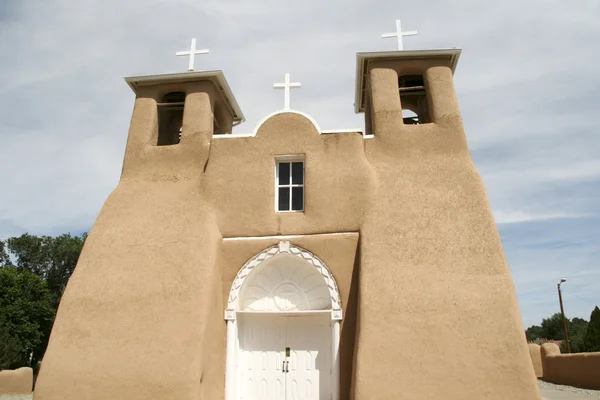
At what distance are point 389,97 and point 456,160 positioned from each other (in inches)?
91.6

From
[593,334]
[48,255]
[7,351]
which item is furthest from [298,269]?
[48,255]

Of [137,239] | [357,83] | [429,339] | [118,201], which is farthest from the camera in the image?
[357,83]

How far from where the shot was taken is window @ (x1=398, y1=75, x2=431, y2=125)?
533 inches

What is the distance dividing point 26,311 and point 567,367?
3050 centimetres

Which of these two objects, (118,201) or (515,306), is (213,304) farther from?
(515,306)

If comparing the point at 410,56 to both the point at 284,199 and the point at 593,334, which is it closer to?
the point at 284,199

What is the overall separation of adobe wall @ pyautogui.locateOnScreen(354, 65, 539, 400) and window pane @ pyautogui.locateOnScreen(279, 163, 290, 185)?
1.92 metres

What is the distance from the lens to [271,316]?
1106cm

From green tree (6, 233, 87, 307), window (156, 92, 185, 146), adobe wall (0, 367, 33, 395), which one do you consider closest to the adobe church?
window (156, 92, 185, 146)

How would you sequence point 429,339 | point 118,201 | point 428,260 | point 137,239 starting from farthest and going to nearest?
point 118,201 < point 137,239 < point 428,260 < point 429,339

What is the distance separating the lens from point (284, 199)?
11.7m

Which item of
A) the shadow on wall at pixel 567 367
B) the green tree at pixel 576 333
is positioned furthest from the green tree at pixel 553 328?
the shadow on wall at pixel 567 367

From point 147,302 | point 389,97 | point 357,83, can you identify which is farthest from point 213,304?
point 357,83

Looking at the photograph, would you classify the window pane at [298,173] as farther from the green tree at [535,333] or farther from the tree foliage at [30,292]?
the green tree at [535,333]
